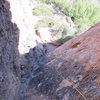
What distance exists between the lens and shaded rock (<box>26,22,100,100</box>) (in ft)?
13.3

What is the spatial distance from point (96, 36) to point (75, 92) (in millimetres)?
3279

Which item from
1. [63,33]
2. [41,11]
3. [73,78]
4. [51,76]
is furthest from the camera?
[41,11]

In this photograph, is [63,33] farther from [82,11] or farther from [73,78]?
[73,78]

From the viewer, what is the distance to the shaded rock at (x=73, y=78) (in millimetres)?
4066

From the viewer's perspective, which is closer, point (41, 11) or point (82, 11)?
point (41, 11)

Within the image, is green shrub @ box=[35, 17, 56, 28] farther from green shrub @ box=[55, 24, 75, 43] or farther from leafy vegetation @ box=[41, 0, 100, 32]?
leafy vegetation @ box=[41, 0, 100, 32]

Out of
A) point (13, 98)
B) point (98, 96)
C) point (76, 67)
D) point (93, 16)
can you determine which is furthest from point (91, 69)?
point (93, 16)

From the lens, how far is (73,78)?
15.8 ft

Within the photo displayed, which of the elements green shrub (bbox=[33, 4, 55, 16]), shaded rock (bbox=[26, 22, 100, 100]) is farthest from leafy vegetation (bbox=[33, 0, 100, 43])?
shaded rock (bbox=[26, 22, 100, 100])

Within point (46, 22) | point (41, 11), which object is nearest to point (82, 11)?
point (41, 11)

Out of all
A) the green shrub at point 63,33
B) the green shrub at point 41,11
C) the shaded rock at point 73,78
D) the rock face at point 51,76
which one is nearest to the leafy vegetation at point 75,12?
the green shrub at point 41,11

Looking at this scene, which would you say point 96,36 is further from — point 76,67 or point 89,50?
point 76,67

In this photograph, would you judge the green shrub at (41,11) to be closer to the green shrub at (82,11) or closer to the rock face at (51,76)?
the green shrub at (82,11)

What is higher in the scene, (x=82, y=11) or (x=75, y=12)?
(x=82, y=11)
